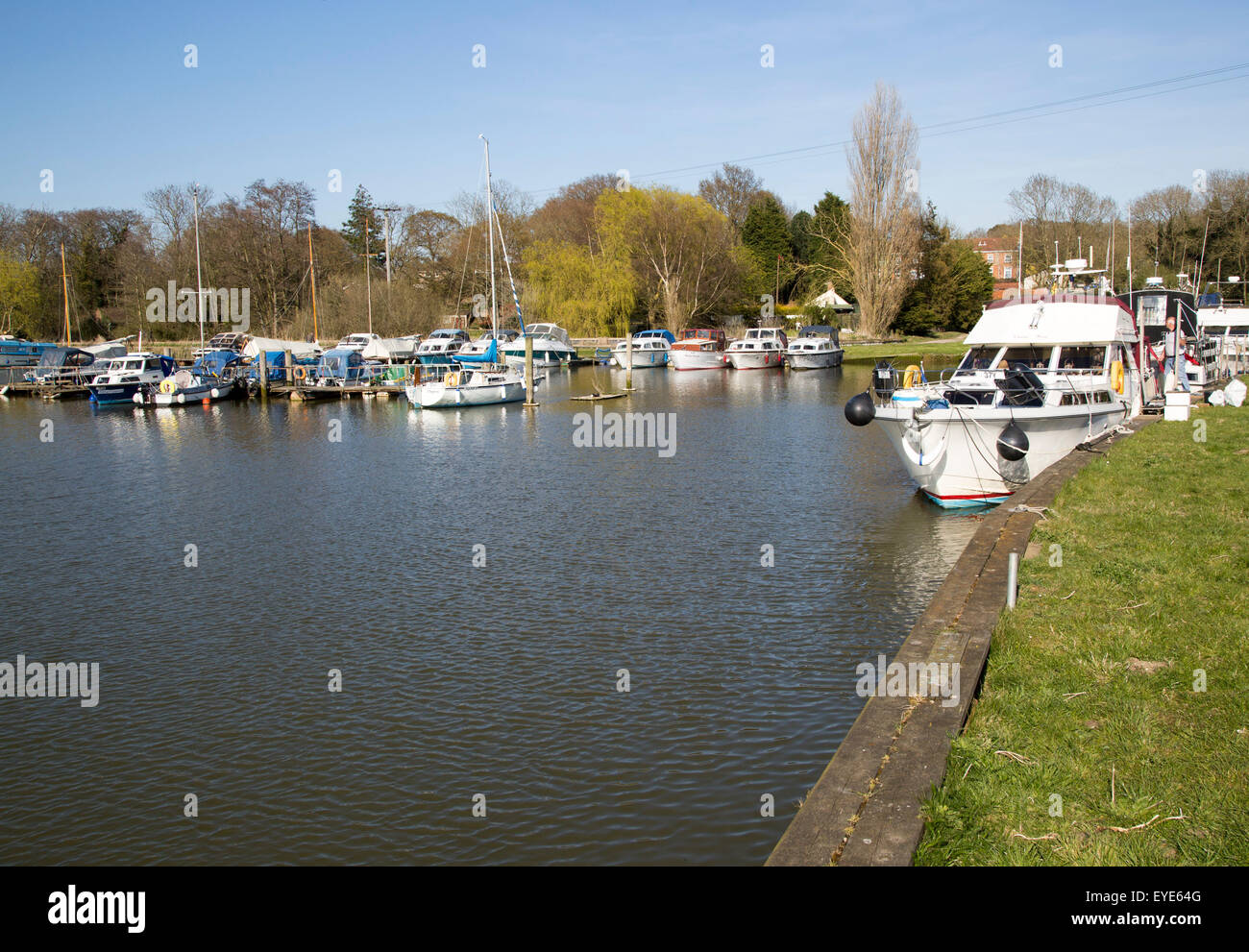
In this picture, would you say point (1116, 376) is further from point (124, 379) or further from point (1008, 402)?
point (124, 379)

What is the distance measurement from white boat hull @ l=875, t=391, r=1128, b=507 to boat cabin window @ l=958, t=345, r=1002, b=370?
2459 mm

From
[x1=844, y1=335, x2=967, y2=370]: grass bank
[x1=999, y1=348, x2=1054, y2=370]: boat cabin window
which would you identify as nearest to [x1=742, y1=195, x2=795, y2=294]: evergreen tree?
[x1=844, y1=335, x2=967, y2=370]: grass bank

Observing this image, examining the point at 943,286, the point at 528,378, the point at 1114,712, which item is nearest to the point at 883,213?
the point at 943,286

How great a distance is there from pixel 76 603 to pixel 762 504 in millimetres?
12241

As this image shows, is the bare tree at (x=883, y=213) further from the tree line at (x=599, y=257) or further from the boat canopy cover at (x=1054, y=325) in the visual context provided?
the boat canopy cover at (x=1054, y=325)

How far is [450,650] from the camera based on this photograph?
11.6 meters

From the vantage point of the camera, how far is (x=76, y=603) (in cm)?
1390

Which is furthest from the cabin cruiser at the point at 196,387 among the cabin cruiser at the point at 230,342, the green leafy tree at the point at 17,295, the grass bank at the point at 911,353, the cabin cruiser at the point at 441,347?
the grass bank at the point at 911,353

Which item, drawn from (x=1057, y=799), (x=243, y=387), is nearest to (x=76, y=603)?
(x=1057, y=799)

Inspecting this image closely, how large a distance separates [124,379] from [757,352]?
35067mm

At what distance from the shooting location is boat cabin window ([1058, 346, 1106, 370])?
2016 cm

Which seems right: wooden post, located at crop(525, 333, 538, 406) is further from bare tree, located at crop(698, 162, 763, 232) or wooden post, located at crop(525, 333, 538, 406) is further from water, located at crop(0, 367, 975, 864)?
bare tree, located at crop(698, 162, 763, 232)
